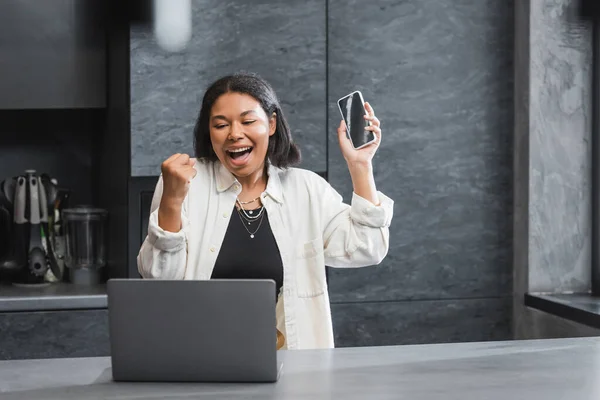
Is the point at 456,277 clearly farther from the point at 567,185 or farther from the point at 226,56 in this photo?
the point at 226,56

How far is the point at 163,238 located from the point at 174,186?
15 centimetres

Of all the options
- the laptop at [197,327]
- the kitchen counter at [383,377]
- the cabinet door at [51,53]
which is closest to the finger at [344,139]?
the kitchen counter at [383,377]

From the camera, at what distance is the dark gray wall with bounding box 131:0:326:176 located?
2.94 meters

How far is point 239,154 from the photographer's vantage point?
7.04 feet

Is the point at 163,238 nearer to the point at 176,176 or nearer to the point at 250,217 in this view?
the point at 176,176

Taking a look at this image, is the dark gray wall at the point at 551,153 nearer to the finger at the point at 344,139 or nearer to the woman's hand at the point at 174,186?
the finger at the point at 344,139

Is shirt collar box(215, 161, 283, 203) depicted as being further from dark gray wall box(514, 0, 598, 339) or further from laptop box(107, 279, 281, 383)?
dark gray wall box(514, 0, 598, 339)

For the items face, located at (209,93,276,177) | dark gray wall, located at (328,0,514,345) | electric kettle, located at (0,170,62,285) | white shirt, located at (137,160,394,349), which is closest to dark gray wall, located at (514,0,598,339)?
dark gray wall, located at (328,0,514,345)

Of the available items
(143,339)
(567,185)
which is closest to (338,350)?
(143,339)

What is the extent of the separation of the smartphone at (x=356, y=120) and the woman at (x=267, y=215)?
0.06 ft

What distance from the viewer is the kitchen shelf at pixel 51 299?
2885 millimetres

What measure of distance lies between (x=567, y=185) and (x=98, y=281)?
1.71 meters

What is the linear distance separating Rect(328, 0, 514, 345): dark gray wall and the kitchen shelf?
804 millimetres

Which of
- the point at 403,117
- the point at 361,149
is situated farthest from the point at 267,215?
the point at 403,117
